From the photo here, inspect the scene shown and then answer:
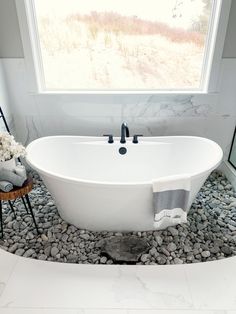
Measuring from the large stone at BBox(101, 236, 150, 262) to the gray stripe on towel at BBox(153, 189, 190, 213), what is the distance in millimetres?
300

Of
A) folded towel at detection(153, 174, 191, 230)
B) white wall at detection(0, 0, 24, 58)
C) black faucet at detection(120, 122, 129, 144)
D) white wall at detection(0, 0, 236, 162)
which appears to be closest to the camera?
folded towel at detection(153, 174, 191, 230)

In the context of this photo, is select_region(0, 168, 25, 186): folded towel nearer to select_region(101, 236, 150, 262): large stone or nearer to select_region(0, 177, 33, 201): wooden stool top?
select_region(0, 177, 33, 201): wooden stool top

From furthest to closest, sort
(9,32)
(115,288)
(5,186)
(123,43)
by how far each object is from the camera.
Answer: (123,43), (9,32), (5,186), (115,288)

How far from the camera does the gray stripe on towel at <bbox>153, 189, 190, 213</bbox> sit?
5.08ft

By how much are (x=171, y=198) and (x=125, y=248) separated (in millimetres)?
481

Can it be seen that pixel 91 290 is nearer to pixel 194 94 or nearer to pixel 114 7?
pixel 194 94

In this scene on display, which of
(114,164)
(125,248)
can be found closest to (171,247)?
(125,248)

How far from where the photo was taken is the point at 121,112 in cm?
238

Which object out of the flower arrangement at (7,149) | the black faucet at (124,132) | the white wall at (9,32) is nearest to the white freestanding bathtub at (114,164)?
the black faucet at (124,132)

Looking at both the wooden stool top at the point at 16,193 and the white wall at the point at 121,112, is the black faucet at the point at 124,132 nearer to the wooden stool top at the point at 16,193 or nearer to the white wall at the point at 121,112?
the white wall at the point at 121,112

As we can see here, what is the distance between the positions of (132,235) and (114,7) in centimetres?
190

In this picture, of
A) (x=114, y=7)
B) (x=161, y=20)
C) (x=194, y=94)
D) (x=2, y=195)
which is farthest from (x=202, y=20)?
(x=2, y=195)

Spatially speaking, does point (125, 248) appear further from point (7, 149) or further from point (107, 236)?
point (7, 149)

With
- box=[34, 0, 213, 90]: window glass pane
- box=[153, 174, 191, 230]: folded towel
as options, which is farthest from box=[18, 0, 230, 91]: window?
box=[153, 174, 191, 230]: folded towel
